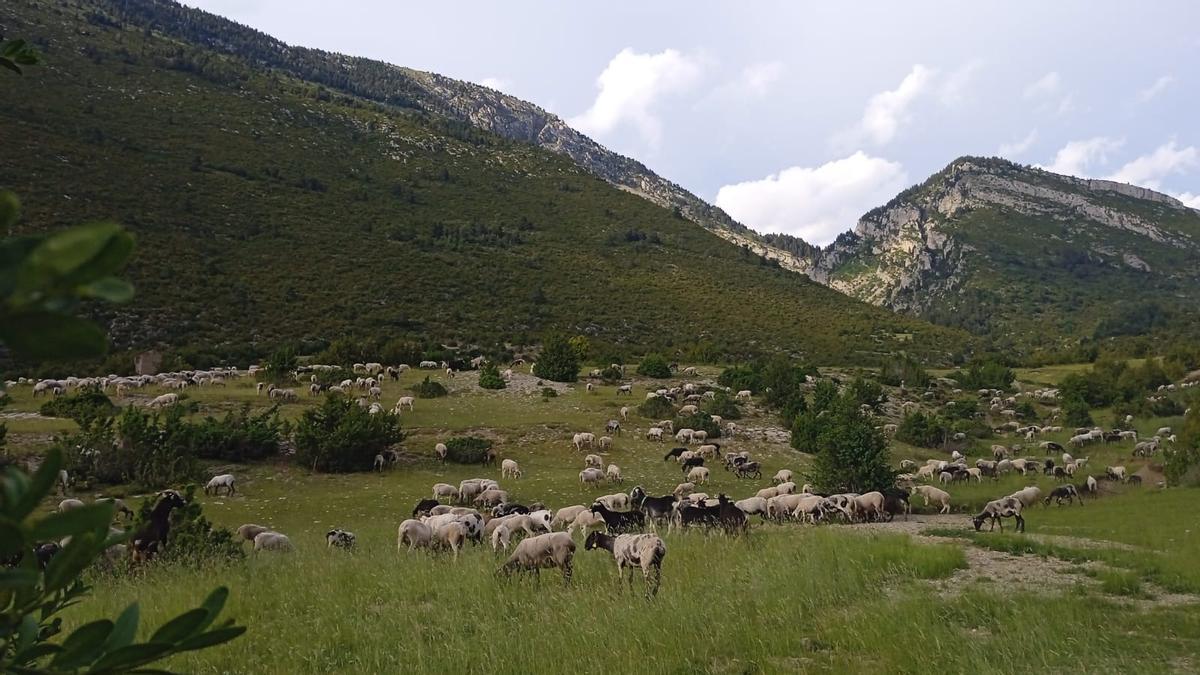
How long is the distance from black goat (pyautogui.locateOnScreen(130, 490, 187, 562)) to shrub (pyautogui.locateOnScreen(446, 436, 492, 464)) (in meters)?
10.1

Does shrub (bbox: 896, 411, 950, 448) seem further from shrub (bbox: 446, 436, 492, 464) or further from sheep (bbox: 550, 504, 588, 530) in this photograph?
sheep (bbox: 550, 504, 588, 530)

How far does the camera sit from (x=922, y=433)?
27.3m

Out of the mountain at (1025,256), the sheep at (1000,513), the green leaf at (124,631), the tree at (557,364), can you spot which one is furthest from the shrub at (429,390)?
the mountain at (1025,256)

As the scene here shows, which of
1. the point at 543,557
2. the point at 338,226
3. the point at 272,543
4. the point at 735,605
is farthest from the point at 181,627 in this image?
the point at 338,226

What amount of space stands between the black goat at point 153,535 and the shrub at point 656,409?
60.6 feet

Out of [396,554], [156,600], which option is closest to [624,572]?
[396,554]

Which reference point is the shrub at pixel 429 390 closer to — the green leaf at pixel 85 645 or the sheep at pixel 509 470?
the sheep at pixel 509 470

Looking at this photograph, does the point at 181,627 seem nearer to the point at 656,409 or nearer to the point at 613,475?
the point at 613,475

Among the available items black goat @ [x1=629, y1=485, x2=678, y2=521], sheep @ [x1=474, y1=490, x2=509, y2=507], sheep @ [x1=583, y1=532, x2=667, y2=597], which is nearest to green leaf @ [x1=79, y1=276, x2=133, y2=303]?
sheep @ [x1=583, y1=532, x2=667, y2=597]

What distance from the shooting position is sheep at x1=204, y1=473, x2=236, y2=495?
15023mm

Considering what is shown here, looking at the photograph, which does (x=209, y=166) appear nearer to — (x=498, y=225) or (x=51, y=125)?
(x=51, y=125)

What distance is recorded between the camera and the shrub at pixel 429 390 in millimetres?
26594

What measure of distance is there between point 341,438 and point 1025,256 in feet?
452

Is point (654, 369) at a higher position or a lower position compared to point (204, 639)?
lower
